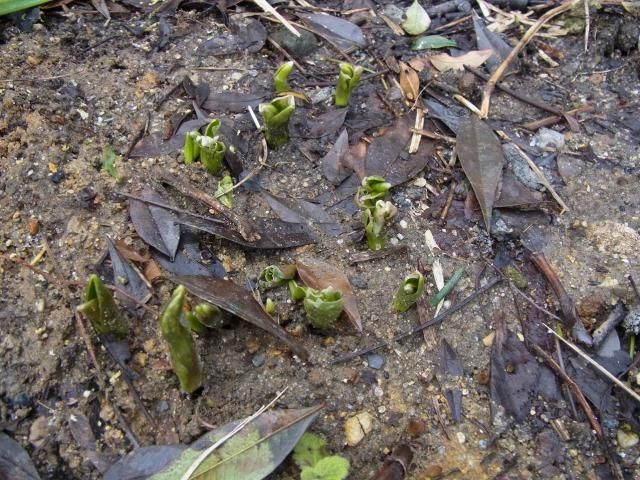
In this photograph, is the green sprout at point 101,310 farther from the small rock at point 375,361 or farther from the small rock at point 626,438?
the small rock at point 626,438

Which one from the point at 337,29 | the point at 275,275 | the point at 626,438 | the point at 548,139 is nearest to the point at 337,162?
the point at 275,275

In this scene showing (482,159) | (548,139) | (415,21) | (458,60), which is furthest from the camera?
(415,21)

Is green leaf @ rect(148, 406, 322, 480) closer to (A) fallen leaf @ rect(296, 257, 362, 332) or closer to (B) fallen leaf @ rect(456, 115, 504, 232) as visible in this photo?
(A) fallen leaf @ rect(296, 257, 362, 332)

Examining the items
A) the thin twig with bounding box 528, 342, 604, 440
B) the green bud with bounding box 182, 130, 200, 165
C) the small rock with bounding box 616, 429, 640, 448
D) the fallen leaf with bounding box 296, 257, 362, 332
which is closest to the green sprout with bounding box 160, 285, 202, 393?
the fallen leaf with bounding box 296, 257, 362, 332

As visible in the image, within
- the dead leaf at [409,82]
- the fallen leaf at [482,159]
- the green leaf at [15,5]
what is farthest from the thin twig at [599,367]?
the green leaf at [15,5]

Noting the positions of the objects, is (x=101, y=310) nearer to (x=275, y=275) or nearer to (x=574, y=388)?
(x=275, y=275)

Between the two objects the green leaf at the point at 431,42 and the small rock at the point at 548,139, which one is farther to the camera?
the green leaf at the point at 431,42
